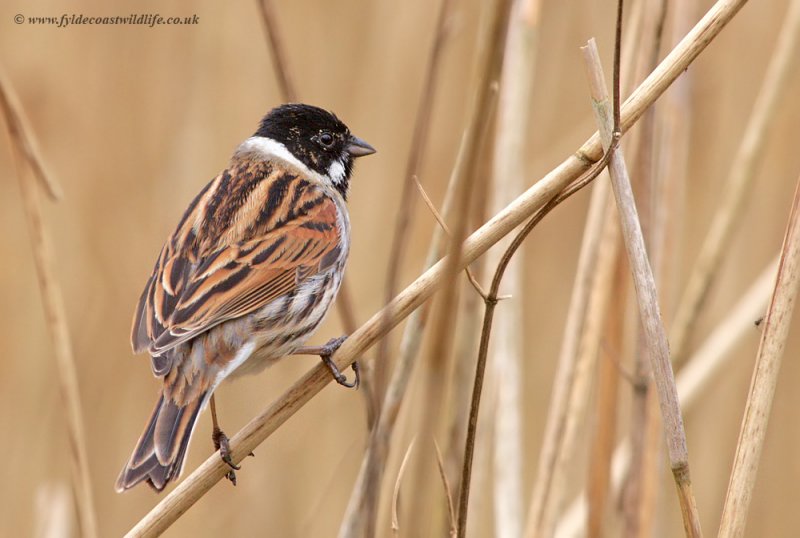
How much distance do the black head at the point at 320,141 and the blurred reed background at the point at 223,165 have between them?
0.38m

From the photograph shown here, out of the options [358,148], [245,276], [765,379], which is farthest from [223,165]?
[765,379]

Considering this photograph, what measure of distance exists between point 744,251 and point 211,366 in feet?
8.32

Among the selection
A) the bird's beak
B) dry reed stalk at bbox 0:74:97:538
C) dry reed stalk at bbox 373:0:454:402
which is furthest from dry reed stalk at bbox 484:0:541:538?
dry reed stalk at bbox 0:74:97:538

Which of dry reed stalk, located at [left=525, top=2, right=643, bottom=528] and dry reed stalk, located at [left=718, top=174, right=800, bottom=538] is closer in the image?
dry reed stalk, located at [left=718, top=174, right=800, bottom=538]

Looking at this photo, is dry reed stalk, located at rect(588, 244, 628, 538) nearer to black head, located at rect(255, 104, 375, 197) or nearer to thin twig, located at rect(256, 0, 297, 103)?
thin twig, located at rect(256, 0, 297, 103)

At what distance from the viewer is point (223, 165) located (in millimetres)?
3988

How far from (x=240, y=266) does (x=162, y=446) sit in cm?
66

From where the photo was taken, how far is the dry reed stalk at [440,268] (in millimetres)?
1764

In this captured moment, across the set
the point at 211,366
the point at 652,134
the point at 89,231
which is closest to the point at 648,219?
the point at 652,134

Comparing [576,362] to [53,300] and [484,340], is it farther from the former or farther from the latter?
[53,300]

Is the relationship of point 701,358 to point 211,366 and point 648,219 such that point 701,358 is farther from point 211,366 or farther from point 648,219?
point 211,366

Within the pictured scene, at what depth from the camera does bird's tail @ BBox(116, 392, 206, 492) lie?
2.25m

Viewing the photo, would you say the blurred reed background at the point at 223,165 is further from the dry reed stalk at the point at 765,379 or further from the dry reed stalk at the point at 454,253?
the dry reed stalk at the point at 454,253

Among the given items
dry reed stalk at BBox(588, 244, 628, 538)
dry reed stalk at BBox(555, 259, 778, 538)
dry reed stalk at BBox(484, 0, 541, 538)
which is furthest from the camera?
dry reed stalk at BBox(555, 259, 778, 538)
